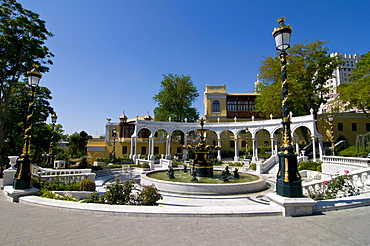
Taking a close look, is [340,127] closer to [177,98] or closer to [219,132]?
[219,132]

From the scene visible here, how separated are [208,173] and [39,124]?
21152mm

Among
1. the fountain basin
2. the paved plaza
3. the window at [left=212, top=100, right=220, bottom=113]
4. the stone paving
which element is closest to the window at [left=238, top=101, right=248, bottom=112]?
the window at [left=212, top=100, right=220, bottom=113]

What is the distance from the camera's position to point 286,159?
6117mm

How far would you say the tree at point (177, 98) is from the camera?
37500 mm

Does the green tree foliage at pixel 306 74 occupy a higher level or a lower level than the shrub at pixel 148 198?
higher

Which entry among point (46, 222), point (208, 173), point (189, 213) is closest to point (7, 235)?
point (46, 222)

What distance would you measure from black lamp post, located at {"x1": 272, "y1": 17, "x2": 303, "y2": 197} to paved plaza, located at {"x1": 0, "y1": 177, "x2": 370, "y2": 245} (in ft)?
2.65

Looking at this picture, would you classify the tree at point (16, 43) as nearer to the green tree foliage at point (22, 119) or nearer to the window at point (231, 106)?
the green tree foliage at point (22, 119)

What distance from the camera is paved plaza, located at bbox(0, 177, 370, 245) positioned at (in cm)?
411

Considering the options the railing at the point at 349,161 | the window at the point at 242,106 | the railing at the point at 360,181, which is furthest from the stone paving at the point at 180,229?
the window at the point at 242,106

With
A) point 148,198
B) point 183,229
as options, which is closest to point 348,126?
point 148,198

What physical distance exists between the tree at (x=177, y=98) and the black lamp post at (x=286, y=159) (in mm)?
30259

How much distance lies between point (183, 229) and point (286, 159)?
12.4ft

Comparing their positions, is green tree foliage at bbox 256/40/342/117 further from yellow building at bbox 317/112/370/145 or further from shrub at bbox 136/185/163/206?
shrub at bbox 136/185/163/206
